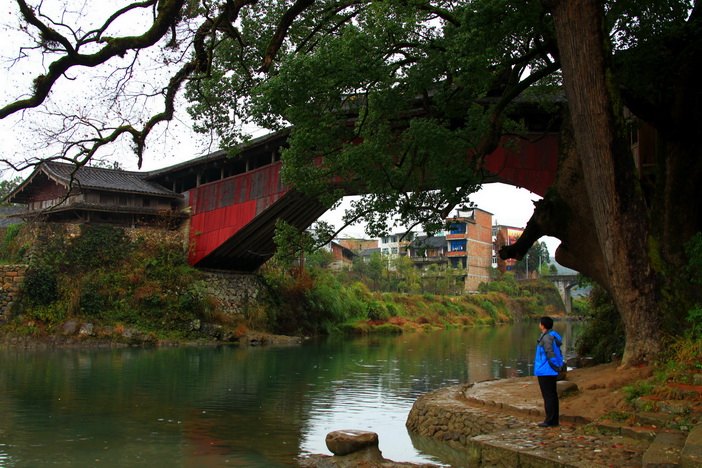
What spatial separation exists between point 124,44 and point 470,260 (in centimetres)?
5354

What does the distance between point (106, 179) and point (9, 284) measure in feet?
21.0

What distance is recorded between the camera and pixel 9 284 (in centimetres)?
2409

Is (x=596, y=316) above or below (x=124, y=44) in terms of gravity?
below

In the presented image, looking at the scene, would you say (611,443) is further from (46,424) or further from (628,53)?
(46,424)

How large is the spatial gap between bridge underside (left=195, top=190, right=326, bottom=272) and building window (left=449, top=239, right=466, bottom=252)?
3448cm

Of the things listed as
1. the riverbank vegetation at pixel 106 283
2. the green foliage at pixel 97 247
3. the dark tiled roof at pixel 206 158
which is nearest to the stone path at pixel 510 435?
the dark tiled roof at pixel 206 158

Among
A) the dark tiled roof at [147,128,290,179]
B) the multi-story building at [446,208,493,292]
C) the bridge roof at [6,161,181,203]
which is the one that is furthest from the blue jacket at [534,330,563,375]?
Answer: the multi-story building at [446,208,493,292]

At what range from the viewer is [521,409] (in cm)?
806

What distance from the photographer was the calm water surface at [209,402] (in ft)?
25.2

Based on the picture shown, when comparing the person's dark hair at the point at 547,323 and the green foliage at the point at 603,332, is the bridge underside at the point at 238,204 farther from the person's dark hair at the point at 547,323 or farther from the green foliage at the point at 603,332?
the person's dark hair at the point at 547,323

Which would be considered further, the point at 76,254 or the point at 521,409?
the point at 76,254

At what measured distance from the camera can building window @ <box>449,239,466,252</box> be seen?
61.2m

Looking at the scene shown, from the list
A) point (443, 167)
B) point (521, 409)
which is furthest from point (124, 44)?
point (521, 409)

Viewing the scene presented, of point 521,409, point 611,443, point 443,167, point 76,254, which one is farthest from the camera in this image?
point 76,254
